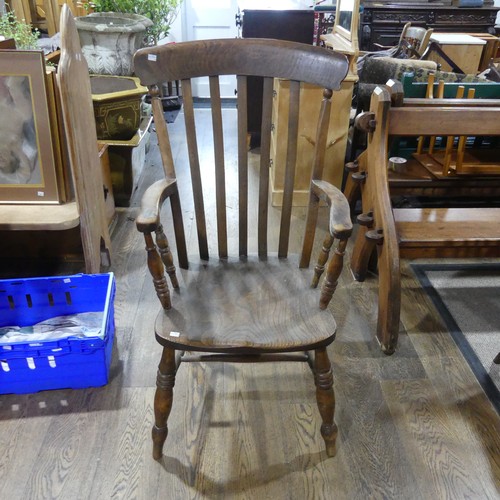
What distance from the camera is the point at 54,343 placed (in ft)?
4.68

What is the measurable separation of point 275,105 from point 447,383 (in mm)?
1772

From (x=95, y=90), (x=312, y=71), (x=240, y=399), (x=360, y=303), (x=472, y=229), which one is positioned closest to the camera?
(x=312, y=71)

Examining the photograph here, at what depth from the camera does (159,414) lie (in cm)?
130

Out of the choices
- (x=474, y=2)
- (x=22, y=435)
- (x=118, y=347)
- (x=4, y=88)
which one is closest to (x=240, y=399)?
(x=118, y=347)

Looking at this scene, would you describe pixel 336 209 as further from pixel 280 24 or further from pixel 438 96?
pixel 280 24

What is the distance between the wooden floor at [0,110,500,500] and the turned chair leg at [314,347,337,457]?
0.08 metres

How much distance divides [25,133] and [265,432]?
134 cm

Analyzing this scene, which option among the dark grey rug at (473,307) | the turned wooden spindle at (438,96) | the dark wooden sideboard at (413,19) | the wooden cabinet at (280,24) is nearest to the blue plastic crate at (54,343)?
the dark grey rug at (473,307)

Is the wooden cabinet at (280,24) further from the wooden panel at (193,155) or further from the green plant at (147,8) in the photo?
the wooden panel at (193,155)

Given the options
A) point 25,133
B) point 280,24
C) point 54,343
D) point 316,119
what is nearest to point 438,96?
point 316,119

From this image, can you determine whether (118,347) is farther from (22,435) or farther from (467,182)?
(467,182)

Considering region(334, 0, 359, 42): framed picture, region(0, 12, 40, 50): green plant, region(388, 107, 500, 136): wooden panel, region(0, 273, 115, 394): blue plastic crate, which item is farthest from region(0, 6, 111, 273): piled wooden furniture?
region(334, 0, 359, 42): framed picture

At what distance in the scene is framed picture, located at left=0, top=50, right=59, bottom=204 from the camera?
5.45 ft

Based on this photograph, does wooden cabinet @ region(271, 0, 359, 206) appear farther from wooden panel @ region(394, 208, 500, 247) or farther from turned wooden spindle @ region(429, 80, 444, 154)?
wooden panel @ region(394, 208, 500, 247)
